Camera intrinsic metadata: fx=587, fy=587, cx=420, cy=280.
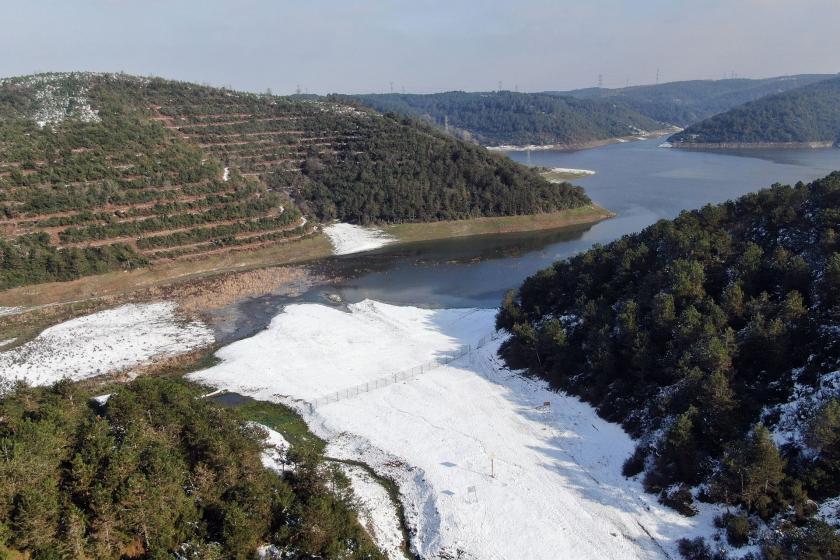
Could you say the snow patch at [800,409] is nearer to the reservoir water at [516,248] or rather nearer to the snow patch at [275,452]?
the snow patch at [275,452]

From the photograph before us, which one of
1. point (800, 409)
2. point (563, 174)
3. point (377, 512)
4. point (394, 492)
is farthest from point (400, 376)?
point (563, 174)

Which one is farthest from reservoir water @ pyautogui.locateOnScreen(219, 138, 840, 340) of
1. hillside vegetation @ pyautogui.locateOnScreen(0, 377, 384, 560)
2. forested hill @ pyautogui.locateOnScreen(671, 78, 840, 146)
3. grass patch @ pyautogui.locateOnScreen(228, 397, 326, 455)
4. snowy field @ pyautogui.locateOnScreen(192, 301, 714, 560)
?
forested hill @ pyautogui.locateOnScreen(671, 78, 840, 146)

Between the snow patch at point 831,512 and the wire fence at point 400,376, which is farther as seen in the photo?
the wire fence at point 400,376

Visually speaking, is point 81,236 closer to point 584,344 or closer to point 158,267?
point 158,267

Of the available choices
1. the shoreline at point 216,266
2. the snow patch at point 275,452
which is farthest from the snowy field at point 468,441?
the shoreline at point 216,266

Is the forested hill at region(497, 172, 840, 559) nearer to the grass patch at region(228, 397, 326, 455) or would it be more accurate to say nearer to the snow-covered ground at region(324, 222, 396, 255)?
the grass patch at region(228, 397, 326, 455)

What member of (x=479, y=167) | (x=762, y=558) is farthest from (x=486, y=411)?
(x=479, y=167)
